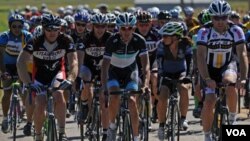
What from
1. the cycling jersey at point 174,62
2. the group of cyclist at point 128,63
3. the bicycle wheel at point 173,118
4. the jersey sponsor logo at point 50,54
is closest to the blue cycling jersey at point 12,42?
the group of cyclist at point 128,63

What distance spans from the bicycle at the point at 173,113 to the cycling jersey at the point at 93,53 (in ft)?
4.50

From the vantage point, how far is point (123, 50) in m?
12.0

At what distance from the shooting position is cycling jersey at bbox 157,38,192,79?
13.6m

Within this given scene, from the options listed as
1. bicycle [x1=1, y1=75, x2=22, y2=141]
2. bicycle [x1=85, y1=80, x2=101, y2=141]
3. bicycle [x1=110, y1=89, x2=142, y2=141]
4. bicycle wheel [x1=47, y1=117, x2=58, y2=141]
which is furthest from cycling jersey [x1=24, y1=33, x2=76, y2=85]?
bicycle [x1=1, y1=75, x2=22, y2=141]

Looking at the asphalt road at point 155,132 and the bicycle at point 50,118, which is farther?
the asphalt road at point 155,132

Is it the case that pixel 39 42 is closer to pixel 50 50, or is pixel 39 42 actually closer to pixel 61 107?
pixel 50 50

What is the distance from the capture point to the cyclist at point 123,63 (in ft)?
37.8

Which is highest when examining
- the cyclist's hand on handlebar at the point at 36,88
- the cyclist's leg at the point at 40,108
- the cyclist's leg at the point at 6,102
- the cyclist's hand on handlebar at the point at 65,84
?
the cyclist's hand on handlebar at the point at 65,84

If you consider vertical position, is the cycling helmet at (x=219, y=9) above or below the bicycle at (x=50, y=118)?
above

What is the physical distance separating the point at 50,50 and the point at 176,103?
7.65ft

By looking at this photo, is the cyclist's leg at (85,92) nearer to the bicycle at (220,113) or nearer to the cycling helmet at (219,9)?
the bicycle at (220,113)

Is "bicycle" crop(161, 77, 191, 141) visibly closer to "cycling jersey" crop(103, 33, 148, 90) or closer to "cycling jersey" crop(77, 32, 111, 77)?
"cycling jersey" crop(103, 33, 148, 90)

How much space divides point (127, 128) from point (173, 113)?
1.90 meters

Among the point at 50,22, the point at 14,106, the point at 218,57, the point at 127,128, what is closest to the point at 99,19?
the point at 50,22
